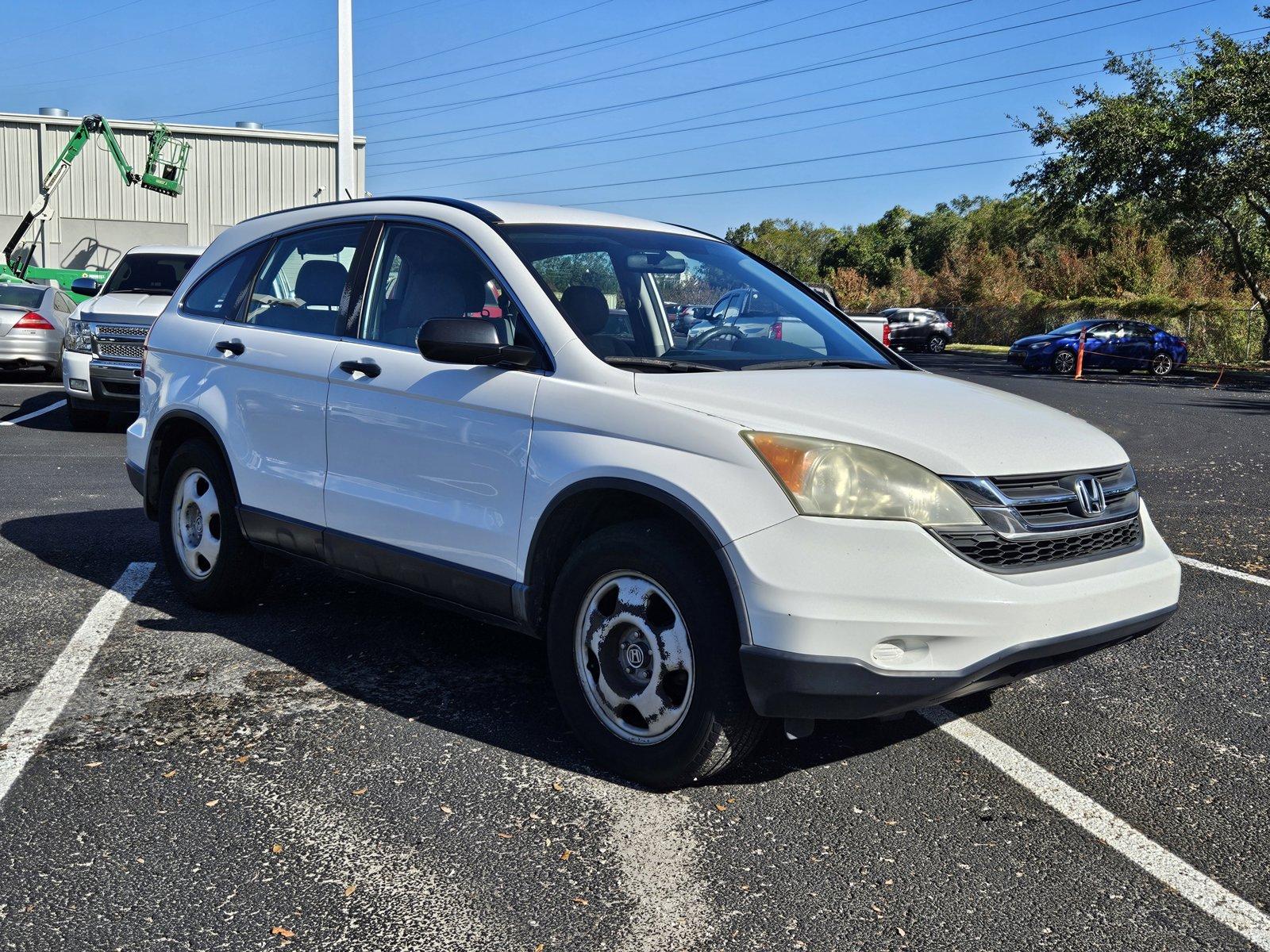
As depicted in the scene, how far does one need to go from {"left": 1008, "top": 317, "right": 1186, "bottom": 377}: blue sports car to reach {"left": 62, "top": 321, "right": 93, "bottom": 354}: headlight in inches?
1057

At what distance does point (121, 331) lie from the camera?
11.8 metres

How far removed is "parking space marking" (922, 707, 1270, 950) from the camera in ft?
9.93

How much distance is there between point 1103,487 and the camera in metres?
3.81

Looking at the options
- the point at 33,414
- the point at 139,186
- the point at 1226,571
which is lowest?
the point at 33,414

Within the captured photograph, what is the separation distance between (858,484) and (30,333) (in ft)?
53.2

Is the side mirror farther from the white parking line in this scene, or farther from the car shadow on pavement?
the white parking line

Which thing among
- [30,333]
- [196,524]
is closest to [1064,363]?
[30,333]

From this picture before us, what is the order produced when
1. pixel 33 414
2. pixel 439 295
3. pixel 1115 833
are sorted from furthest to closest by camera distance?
1. pixel 33 414
2. pixel 439 295
3. pixel 1115 833

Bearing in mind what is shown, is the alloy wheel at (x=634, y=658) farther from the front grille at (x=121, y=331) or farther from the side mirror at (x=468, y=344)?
the front grille at (x=121, y=331)

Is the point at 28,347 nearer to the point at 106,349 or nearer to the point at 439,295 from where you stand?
the point at 106,349

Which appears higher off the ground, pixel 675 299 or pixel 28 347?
pixel 675 299

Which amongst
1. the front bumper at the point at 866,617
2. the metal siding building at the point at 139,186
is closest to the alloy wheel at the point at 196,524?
the front bumper at the point at 866,617

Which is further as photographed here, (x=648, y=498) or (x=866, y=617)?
(x=648, y=498)

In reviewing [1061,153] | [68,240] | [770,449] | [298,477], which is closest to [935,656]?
[770,449]
